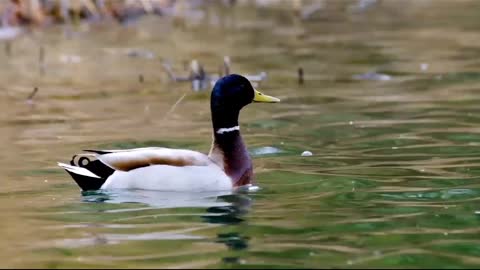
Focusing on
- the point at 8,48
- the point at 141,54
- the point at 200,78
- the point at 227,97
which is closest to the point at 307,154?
the point at 227,97

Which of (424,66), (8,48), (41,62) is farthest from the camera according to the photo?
(8,48)

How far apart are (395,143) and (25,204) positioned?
12.9 ft

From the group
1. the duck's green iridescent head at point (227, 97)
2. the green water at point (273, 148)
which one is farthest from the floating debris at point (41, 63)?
the duck's green iridescent head at point (227, 97)

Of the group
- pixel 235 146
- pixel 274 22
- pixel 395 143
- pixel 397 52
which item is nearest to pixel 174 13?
pixel 274 22

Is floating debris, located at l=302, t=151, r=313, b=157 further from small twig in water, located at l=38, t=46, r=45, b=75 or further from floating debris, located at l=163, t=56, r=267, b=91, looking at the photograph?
small twig in water, located at l=38, t=46, r=45, b=75

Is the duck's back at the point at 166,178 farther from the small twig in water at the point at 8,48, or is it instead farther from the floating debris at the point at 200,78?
the small twig in water at the point at 8,48

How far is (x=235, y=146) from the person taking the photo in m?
9.27

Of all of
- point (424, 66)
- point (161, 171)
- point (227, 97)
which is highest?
point (227, 97)

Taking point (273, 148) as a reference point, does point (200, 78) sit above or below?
above

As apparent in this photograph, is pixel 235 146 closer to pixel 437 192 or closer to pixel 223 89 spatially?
pixel 223 89

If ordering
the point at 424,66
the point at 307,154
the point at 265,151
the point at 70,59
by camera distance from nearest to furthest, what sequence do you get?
1. the point at 307,154
2. the point at 265,151
3. the point at 424,66
4. the point at 70,59

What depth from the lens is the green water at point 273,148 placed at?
279 inches

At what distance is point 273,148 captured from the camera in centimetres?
1120

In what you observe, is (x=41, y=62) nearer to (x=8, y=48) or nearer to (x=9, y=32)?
(x=8, y=48)
